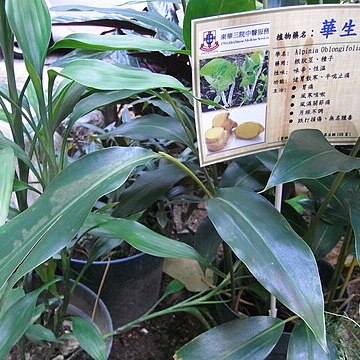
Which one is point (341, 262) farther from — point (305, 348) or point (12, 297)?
point (12, 297)

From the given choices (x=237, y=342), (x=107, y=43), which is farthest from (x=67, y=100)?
(x=237, y=342)

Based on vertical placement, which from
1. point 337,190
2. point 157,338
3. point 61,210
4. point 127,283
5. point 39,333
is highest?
point 61,210

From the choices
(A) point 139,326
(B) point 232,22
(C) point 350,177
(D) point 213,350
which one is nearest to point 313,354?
(D) point 213,350

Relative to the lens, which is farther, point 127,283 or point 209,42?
point 127,283

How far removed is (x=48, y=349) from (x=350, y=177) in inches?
22.8

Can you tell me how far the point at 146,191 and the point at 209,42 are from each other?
0.94 ft

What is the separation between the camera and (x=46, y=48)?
0.55 meters

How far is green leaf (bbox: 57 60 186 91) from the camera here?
0.49m

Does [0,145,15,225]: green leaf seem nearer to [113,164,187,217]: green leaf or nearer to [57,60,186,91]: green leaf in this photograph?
[57,60,186,91]: green leaf

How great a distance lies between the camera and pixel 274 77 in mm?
596

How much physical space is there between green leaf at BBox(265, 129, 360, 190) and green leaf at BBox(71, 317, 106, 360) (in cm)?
35

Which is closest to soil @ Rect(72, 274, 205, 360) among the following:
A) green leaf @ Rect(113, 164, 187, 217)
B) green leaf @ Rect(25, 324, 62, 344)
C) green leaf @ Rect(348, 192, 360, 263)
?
green leaf @ Rect(25, 324, 62, 344)

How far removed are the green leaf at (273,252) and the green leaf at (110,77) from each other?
17cm

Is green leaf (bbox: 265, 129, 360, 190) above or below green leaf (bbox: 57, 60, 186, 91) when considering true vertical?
below
